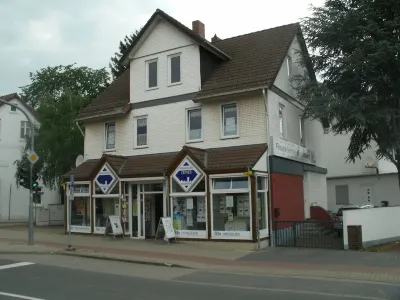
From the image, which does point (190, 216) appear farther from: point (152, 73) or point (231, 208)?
point (152, 73)

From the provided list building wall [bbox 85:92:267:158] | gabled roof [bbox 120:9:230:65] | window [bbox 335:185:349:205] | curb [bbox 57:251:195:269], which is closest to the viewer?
curb [bbox 57:251:195:269]

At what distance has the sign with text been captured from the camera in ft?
62.7

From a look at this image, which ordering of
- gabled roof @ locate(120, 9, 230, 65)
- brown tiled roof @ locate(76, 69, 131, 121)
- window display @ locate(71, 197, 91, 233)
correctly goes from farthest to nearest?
brown tiled roof @ locate(76, 69, 131, 121)
window display @ locate(71, 197, 91, 233)
gabled roof @ locate(120, 9, 230, 65)

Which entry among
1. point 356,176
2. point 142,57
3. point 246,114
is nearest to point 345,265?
point 246,114

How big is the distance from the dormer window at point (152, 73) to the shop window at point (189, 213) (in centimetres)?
608

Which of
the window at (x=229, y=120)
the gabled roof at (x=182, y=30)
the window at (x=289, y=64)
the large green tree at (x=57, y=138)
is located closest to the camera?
the window at (x=229, y=120)

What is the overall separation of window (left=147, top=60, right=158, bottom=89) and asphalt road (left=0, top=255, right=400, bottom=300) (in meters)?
10.9

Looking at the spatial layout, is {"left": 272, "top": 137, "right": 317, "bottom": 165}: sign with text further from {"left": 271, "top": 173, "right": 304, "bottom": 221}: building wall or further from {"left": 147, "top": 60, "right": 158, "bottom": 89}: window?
{"left": 147, "top": 60, "right": 158, "bottom": 89}: window

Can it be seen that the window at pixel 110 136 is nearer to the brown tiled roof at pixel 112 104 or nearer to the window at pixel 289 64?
the brown tiled roof at pixel 112 104

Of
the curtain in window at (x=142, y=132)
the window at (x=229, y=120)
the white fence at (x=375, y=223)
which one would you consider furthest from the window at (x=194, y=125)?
the white fence at (x=375, y=223)

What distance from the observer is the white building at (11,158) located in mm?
39875

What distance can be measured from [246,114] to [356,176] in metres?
16.4

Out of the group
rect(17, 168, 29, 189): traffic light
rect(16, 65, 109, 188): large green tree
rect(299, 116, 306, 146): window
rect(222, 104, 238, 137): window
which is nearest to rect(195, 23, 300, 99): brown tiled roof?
rect(222, 104, 238, 137): window

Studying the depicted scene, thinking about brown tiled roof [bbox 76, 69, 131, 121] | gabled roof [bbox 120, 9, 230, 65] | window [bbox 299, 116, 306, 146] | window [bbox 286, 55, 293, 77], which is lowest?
window [bbox 299, 116, 306, 146]
